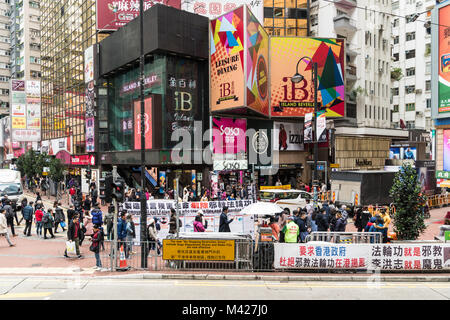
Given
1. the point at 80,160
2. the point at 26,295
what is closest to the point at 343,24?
the point at 80,160

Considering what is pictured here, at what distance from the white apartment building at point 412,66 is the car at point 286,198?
1704 inches

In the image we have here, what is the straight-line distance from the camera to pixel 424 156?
50938 mm

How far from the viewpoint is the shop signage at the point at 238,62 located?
32.2 m

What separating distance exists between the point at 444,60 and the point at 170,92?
2141 cm

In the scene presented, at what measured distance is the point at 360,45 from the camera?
4444 centimetres

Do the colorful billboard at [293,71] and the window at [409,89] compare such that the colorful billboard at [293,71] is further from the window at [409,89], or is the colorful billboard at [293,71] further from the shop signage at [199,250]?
the window at [409,89]

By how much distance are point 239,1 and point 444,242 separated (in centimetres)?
3943

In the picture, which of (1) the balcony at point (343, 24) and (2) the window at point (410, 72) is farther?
(2) the window at point (410, 72)

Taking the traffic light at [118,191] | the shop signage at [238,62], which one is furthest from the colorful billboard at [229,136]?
the traffic light at [118,191]

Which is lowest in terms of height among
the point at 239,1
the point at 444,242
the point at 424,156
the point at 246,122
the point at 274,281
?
the point at 274,281

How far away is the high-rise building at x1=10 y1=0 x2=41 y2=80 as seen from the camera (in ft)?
293
